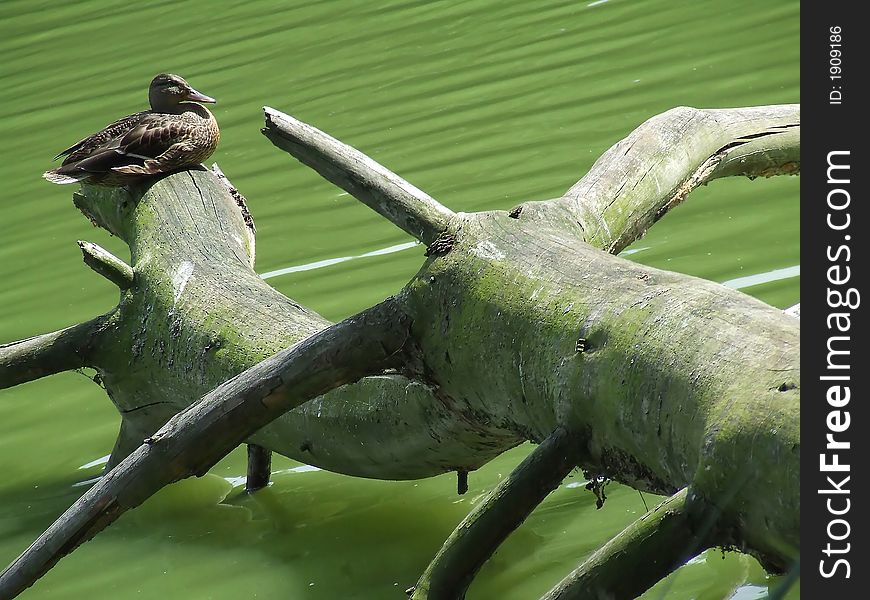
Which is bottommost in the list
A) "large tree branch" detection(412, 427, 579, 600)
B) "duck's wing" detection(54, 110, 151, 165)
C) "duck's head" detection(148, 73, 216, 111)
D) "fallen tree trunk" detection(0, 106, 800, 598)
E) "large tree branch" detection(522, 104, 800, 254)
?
"large tree branch" detection(412, 427, 579, 600)

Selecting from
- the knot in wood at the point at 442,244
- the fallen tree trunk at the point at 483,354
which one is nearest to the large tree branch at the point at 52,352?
the fallen tree trunk at the point at 483,354

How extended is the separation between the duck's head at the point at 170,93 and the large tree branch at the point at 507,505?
298 centimetres

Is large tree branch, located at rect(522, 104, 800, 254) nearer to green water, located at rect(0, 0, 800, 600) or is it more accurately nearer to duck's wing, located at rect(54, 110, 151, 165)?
green water, located at rect(0, 0, 800, 600)

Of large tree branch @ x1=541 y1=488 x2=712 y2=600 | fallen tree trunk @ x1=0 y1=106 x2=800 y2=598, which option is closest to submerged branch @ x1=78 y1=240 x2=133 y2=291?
fallen tree trunk @ x1=0 y1=106 x2=800 y2=598

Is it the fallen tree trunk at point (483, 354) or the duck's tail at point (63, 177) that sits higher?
the duck's tail at point (63, 177)

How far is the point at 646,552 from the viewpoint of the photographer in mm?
1871

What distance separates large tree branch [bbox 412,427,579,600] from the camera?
2.21 meters

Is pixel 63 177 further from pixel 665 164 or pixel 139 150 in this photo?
pixel 665 164

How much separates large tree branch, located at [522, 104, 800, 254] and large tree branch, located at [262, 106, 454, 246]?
A: 8.7 inches

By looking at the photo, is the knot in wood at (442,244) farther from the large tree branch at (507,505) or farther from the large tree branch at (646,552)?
the large tree branch at (646,552)

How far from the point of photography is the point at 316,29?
29.8ft

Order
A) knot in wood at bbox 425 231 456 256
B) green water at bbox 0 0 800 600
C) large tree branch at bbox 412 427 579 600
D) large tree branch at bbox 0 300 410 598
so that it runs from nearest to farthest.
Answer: large tree branch at bbox 412 427 579 600
large tree branch at bbox 0 300 410 598
knot in wood at bbox 425 231 456 256
green water at bbox 0 0 800 600

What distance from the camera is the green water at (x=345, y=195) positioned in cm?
336

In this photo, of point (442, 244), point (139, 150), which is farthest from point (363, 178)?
point (139, 150)
